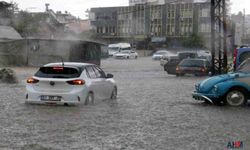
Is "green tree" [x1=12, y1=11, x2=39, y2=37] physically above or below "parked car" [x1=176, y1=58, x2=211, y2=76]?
above

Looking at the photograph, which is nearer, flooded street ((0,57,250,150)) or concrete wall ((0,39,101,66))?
flooded street ((0,57,250,150))

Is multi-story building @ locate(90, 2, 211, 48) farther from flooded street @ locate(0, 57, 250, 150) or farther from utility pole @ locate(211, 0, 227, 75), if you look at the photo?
flooded street @ locate(0, 57, 250, 150)

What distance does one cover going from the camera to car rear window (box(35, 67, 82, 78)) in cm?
1591

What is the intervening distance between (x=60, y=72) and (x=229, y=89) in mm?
5145

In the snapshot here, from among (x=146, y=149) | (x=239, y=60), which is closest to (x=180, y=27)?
(x=239, y=60)

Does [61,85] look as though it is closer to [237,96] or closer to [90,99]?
[90,99]

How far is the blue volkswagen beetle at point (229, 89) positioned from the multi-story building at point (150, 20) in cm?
3078

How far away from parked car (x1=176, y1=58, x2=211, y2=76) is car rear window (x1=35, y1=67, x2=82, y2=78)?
2110cm

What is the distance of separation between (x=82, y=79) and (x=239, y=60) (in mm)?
7369

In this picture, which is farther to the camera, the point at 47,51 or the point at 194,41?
the point at 194,41

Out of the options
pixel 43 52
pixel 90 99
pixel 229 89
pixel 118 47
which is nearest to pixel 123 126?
pixel 90 99

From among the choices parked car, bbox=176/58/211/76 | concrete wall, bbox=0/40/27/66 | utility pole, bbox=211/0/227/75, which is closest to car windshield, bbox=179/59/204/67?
parked car, bbox=176/58/211/76

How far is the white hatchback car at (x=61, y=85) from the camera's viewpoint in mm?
15625

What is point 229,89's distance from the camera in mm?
16734
